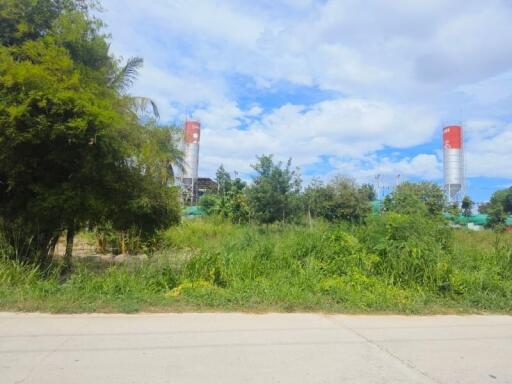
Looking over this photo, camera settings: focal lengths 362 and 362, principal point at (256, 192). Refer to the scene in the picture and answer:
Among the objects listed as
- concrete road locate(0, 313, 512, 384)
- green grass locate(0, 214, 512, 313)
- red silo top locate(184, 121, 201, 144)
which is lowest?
concrete road locate(0, 313, 512, 384)

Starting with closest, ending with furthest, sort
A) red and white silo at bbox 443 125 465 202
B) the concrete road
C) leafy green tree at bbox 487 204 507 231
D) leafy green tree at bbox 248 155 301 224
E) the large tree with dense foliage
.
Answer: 1. the concrete road
2. the large tree with dense foliage
3. leafy green tree at bbox 248 155 301 224
4. leafy green tree at bbox 487 204 507 231
5. red and white silo at bbox 443 125 465 202

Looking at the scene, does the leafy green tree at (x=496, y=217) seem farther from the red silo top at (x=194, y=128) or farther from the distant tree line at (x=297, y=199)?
the red silo top at (x=194, y=128)

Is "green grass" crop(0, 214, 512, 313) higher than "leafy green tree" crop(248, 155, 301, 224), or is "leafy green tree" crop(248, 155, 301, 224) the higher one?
"leafy green tree" crop(248, 155, 301, 224)

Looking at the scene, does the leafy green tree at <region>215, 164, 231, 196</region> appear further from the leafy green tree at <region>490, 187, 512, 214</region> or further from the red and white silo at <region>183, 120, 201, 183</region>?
the leafy green tree at <region>490, 187, 512, 214</region>

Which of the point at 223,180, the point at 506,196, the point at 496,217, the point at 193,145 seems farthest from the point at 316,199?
the point at 506,196

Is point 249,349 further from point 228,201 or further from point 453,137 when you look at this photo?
point 453,137

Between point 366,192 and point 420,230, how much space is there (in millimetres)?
13115

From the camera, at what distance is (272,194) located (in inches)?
626

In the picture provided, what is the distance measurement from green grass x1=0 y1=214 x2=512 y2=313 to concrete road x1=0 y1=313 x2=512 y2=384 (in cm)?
47

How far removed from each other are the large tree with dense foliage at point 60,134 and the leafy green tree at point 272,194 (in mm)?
7508

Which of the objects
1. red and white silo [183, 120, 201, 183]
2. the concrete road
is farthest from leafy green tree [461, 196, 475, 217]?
the concrete road

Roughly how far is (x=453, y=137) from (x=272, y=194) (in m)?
34.4

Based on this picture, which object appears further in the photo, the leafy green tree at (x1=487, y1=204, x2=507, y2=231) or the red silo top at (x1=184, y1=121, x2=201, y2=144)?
the red silo top at (x1=184, y1=121, x2=201, y2=144)

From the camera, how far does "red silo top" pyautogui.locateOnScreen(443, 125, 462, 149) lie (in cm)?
4134
